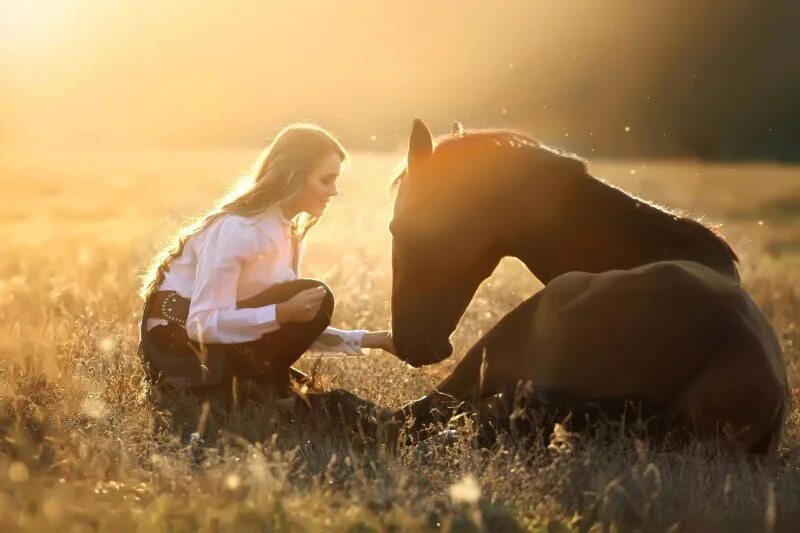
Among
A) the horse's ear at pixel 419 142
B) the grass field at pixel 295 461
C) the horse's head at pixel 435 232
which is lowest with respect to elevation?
the grass field at pixel 295 461

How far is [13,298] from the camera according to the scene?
31.6 feet

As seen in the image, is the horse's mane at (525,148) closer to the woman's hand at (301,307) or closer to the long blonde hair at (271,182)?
the long blonde hair at (271,182)

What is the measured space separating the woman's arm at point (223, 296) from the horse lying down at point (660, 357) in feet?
4.54

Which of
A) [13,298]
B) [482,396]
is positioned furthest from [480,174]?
[13,298]

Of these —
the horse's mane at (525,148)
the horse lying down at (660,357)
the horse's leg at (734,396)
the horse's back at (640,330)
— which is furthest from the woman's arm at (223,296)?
the horse's leg at (734,396)

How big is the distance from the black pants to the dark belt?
53mm

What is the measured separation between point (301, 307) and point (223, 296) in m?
0.42

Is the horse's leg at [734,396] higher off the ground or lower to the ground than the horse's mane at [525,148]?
lower

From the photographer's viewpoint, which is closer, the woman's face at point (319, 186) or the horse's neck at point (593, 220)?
the horse's neck at point (593, 220)

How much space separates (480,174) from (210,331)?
5.41ft

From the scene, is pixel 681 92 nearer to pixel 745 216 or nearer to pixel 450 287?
pixel 745 216

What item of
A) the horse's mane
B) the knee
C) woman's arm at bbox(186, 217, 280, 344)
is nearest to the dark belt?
woman's arm at bbox(186, 217, 280, 344)

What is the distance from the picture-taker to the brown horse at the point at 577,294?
5465 millimetres

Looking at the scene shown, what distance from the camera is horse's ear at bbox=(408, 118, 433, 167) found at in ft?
20.5
